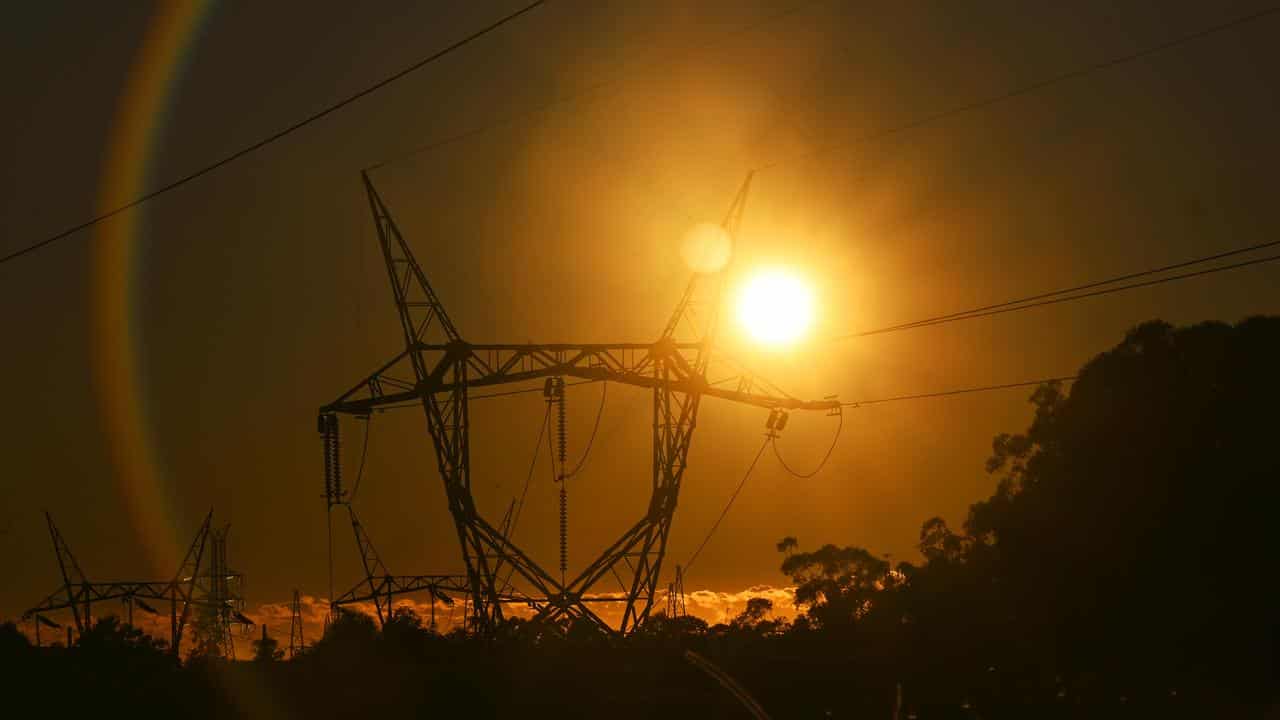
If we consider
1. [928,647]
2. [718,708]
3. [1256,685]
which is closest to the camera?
[718,708]

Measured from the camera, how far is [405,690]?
46.8 metres

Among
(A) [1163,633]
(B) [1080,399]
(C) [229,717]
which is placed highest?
(B) [1080,399]

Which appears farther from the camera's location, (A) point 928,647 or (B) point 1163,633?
(A) point 928,647

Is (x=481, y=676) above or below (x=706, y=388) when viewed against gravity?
below

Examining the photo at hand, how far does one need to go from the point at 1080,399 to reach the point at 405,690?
→ 2511 cm

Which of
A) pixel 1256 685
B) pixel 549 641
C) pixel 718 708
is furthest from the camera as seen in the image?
pixel 549 641

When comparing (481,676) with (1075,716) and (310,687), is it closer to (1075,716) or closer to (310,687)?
(310,687)

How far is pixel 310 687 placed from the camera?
159 ft

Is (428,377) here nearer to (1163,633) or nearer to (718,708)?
(718,708)

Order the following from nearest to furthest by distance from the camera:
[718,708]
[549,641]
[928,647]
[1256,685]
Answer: [718,708], [1256,685], [549,641], [928,647]

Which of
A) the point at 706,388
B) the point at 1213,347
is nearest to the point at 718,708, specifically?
the point at 706,388

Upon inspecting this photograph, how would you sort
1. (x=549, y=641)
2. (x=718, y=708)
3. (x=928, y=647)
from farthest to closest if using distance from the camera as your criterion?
(x=928, y=647), (x=549, y=641), (x=718, y=708)

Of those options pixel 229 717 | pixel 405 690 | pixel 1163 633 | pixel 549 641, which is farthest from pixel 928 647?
pixel 229 717

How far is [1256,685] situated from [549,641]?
75.1ft
